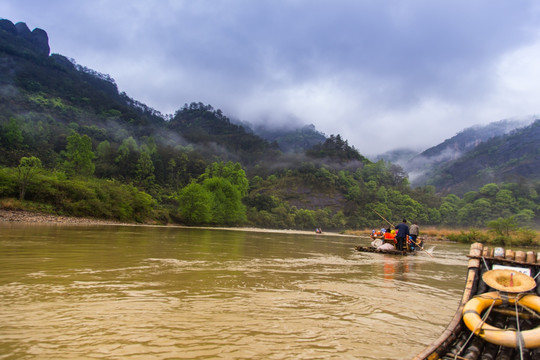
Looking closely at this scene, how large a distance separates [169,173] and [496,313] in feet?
294

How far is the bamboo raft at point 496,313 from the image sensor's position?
3.58m

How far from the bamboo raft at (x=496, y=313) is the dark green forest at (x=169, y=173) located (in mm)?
40893

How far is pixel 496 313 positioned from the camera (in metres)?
4.73

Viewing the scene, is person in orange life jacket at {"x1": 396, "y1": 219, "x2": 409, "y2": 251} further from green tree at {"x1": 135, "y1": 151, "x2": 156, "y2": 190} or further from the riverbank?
green tree at {"x1": 135, "y1": 151, "x2": 156, "y2": 190}

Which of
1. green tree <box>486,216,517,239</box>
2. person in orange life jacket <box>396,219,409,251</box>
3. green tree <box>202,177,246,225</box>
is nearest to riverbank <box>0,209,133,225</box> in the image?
green tree <box>202,177,246,225</box>

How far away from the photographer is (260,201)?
286ft

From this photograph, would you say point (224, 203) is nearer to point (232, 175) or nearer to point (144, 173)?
point (232, 175)

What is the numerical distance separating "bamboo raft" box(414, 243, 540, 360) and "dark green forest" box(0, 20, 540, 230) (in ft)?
134

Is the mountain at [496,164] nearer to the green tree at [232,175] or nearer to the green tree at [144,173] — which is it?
the green tree at [232,175]

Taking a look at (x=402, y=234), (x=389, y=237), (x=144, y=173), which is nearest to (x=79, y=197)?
(x=389, y=237)

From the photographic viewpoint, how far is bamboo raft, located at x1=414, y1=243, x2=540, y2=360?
11.8ft

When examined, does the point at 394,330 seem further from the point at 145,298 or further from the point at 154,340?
the point at 145,298

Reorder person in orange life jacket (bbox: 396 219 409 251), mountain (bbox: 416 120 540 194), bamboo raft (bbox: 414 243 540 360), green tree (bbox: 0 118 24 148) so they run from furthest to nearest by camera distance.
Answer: mountain (bbox: 416 120 540 194)
green tree (bbox: 0 118 24 148)
person in orange life jacket (bbox: 396 219 409 251)
bamboo raft (bbox: 414 243 540 360)

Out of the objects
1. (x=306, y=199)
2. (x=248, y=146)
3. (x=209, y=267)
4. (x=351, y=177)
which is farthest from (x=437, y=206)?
(x=209, y=267)
